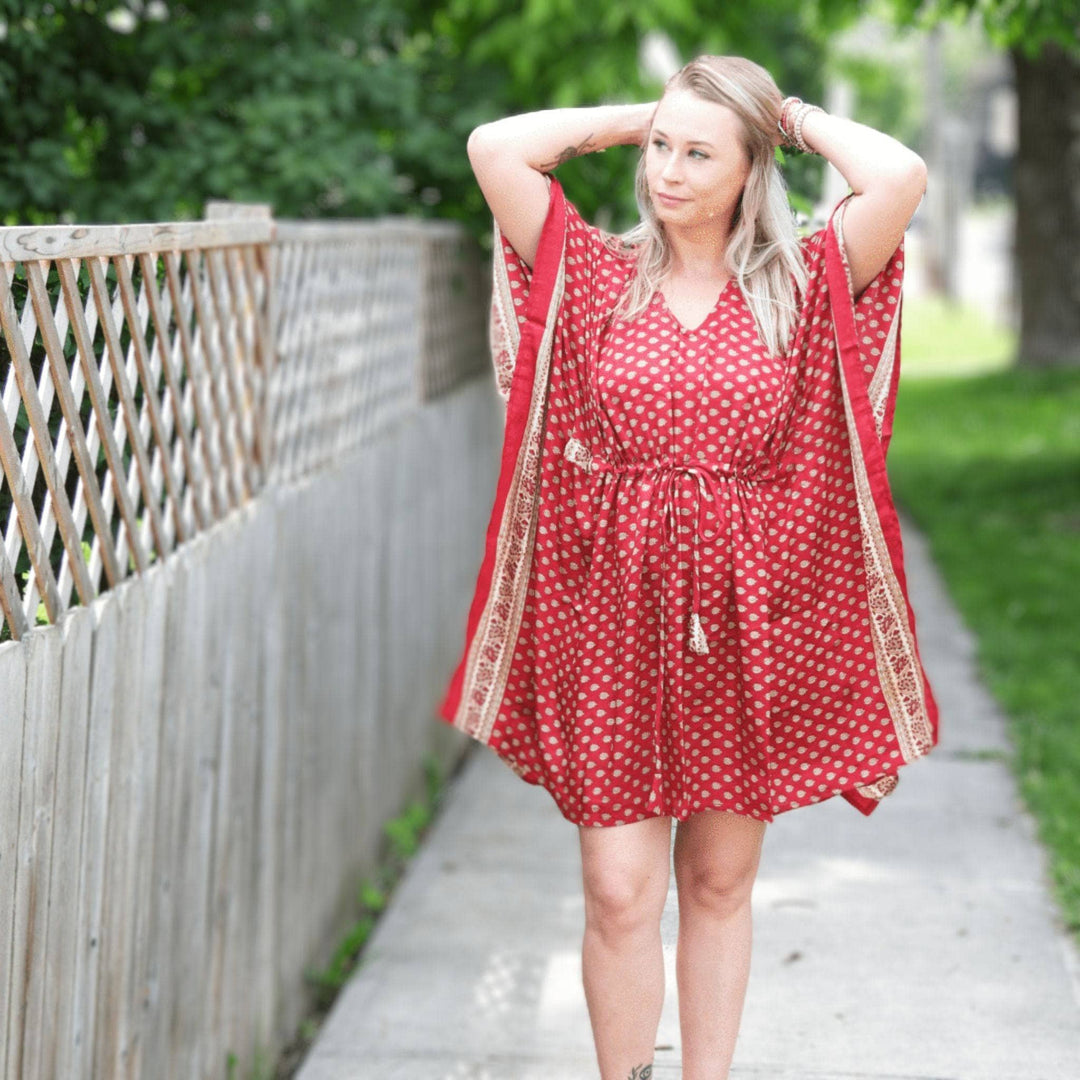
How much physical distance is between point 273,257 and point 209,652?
1.00 metres

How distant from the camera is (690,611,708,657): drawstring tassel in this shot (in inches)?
105

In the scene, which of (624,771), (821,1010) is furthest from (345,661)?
(624,771)

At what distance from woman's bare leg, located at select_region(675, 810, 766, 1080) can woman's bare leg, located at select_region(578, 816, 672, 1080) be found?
8cm

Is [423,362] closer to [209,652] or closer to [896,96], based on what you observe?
[209,652]

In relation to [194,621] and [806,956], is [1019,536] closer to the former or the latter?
[806,956]

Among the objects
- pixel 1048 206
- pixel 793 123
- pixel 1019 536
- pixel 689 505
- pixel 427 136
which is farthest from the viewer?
pixel 1048 206

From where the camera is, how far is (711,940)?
290cm

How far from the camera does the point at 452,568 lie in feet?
20.8

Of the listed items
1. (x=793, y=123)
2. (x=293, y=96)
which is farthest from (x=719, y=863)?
(x=293, y=96)

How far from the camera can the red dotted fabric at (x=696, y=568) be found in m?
2.66

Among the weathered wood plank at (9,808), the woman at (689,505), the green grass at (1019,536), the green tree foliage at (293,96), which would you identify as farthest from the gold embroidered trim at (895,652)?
the green tree foliage at (293,96)

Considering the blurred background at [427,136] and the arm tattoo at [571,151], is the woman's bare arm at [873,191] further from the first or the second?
the blurred background at [427,136]

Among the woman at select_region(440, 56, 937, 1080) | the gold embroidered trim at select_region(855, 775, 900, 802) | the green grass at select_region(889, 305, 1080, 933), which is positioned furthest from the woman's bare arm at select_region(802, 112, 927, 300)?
the green grass at select_region(889, 305, 1080, 933)

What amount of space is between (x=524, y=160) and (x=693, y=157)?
0.99 feet
